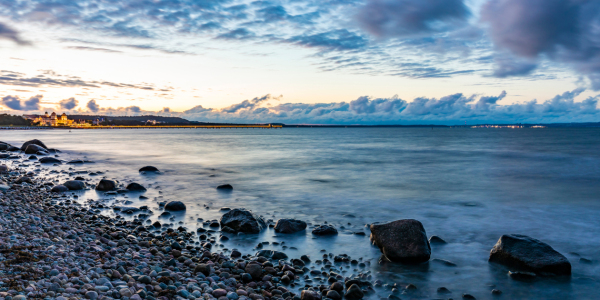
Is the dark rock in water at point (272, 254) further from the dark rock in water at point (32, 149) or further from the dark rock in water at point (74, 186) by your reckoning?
the dark rock in water at point (32, 149)

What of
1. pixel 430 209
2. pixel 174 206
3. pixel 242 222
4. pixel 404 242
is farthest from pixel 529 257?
pixel 174 206

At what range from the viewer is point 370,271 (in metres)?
7.01

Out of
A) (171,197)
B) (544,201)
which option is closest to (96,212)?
(171,197)

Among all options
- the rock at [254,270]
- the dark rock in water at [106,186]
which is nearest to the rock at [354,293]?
the rock at [254,270]

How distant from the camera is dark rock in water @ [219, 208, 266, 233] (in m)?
9.21

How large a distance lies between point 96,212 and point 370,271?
8.62 meters

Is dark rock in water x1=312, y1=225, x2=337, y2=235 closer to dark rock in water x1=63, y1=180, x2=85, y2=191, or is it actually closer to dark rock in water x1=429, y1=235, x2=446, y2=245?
dark rock in water x1=429, y1=235, x2=446, y2=245

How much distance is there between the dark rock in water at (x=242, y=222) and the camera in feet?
30.2

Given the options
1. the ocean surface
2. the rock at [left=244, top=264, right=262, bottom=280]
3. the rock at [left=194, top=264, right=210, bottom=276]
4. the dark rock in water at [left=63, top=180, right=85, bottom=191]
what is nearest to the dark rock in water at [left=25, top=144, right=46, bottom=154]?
the ocean surface

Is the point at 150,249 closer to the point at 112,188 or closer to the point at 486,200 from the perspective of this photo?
the point at 112,188

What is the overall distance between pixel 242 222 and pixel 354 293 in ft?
13.9

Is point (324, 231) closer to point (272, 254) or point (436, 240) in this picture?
point (272, 254)

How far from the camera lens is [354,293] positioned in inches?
230

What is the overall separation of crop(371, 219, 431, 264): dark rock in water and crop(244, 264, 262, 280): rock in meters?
2.90
